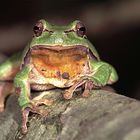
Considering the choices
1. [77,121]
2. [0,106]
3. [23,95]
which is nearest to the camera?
[77,121]

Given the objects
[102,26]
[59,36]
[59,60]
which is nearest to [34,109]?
[59,60]

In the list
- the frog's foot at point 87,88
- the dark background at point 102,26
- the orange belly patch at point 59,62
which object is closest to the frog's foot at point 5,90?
the orange belly patch at point 59,62

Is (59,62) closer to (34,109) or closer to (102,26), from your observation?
(34,109)

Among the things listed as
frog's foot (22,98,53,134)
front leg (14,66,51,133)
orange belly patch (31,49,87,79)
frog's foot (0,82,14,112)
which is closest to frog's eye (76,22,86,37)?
orange belly patch (31,49,87,79)

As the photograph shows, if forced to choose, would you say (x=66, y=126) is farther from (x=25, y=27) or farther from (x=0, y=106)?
(x=25, y=27)

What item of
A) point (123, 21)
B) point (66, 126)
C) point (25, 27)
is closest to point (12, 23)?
point (25, 27)

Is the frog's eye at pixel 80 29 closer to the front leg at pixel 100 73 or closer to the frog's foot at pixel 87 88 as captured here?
the front leg at pixel 100 73

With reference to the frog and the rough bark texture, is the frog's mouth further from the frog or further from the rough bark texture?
the rough bark texture
